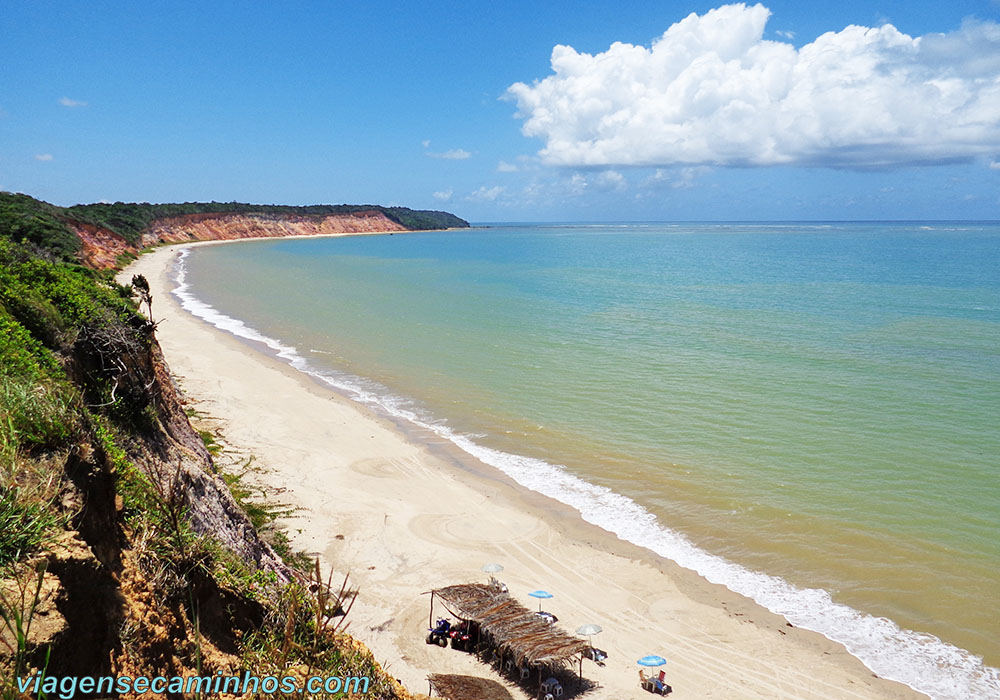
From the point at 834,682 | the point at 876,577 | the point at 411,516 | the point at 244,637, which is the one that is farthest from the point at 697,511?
the point at 244,637

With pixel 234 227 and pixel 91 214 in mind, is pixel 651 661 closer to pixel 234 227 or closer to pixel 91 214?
pixel 91 214

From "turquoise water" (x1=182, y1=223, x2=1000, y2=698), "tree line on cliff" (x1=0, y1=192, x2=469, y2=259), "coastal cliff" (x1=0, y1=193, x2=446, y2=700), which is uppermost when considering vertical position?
"tree line on cliff" (x1=0, y1=192, x2=469, y2=259)

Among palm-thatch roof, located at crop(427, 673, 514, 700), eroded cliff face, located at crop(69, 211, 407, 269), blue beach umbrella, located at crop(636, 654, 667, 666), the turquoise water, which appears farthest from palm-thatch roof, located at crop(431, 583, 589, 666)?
eroded cliff face, located at crop(69, 211, 407, 269)

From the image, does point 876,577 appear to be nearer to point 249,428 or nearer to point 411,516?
point 411,516

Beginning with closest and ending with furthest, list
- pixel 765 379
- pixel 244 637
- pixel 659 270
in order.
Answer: pixel 244 637 < pixel 765 379 < pixel 659 270

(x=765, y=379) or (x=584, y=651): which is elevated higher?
(x=765, y=379)

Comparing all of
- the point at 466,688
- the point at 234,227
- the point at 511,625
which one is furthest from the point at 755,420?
the point at 234,227

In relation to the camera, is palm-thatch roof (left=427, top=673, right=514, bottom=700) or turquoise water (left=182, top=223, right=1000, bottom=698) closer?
palm-thatch roof (left=427, top=673, right=514, bottom=700)

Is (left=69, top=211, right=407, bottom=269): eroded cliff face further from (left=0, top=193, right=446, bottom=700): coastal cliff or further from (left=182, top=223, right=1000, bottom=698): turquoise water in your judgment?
(left=0, top=193, right=446, bottom=700): coastal cliff
